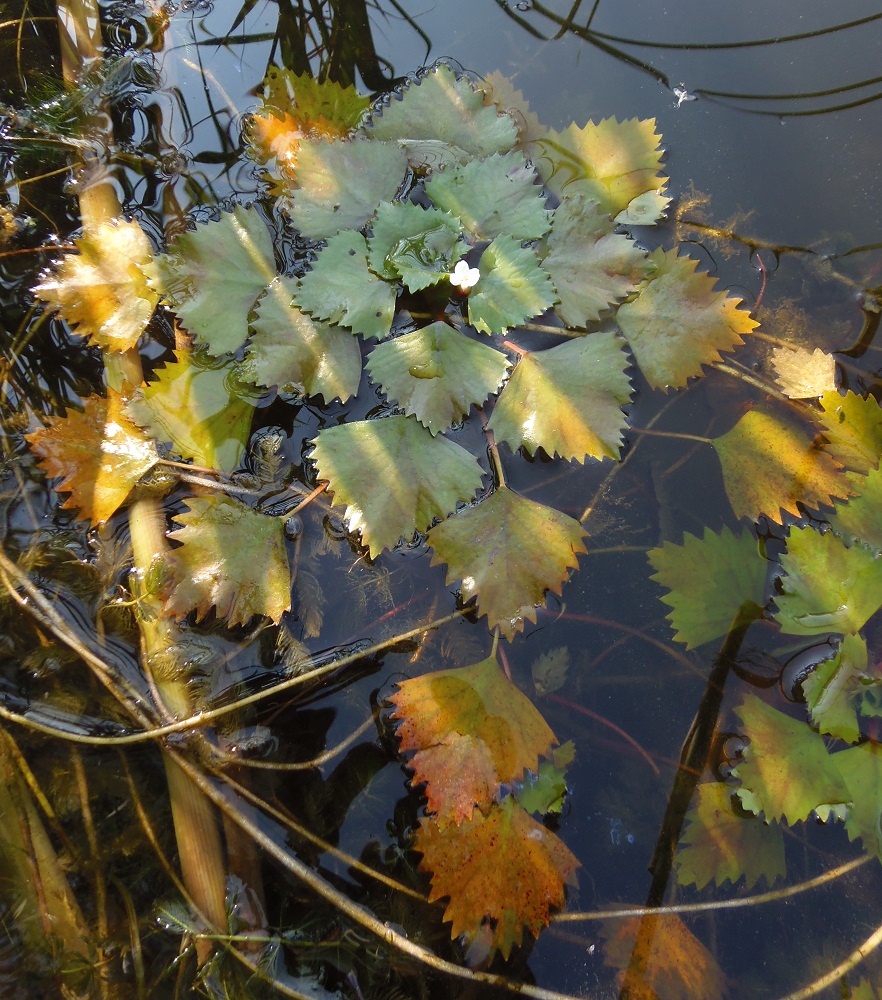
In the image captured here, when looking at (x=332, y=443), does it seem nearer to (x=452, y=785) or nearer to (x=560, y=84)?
(x=452, y=785)

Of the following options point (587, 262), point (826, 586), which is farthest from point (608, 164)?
point (826, 586)

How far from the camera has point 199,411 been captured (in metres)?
1.60

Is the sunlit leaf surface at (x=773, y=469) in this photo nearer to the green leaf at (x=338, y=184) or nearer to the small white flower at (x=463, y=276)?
the small white flower at (x=463, y=276)

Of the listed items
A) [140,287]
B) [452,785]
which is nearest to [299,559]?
[452,785]

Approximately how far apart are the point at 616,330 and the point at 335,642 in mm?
1032

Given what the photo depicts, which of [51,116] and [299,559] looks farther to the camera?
[51,116]

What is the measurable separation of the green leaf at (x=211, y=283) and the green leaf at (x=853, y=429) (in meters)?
1.40

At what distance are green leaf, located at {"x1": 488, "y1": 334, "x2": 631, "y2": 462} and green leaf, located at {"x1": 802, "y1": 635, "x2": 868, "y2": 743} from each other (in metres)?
0.63

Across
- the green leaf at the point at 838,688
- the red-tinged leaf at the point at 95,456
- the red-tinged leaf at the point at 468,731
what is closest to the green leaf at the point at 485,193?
the red-tinged leaf at the point at 95,456

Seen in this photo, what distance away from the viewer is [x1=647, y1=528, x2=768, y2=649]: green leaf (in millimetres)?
1503

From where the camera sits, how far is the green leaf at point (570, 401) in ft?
4.93

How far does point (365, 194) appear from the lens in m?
1.68

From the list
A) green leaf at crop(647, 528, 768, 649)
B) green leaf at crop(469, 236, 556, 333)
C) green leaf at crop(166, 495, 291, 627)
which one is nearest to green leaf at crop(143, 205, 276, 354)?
green leaf at crop(166, 495, 291, 627)

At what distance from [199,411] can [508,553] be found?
0.82 metres
